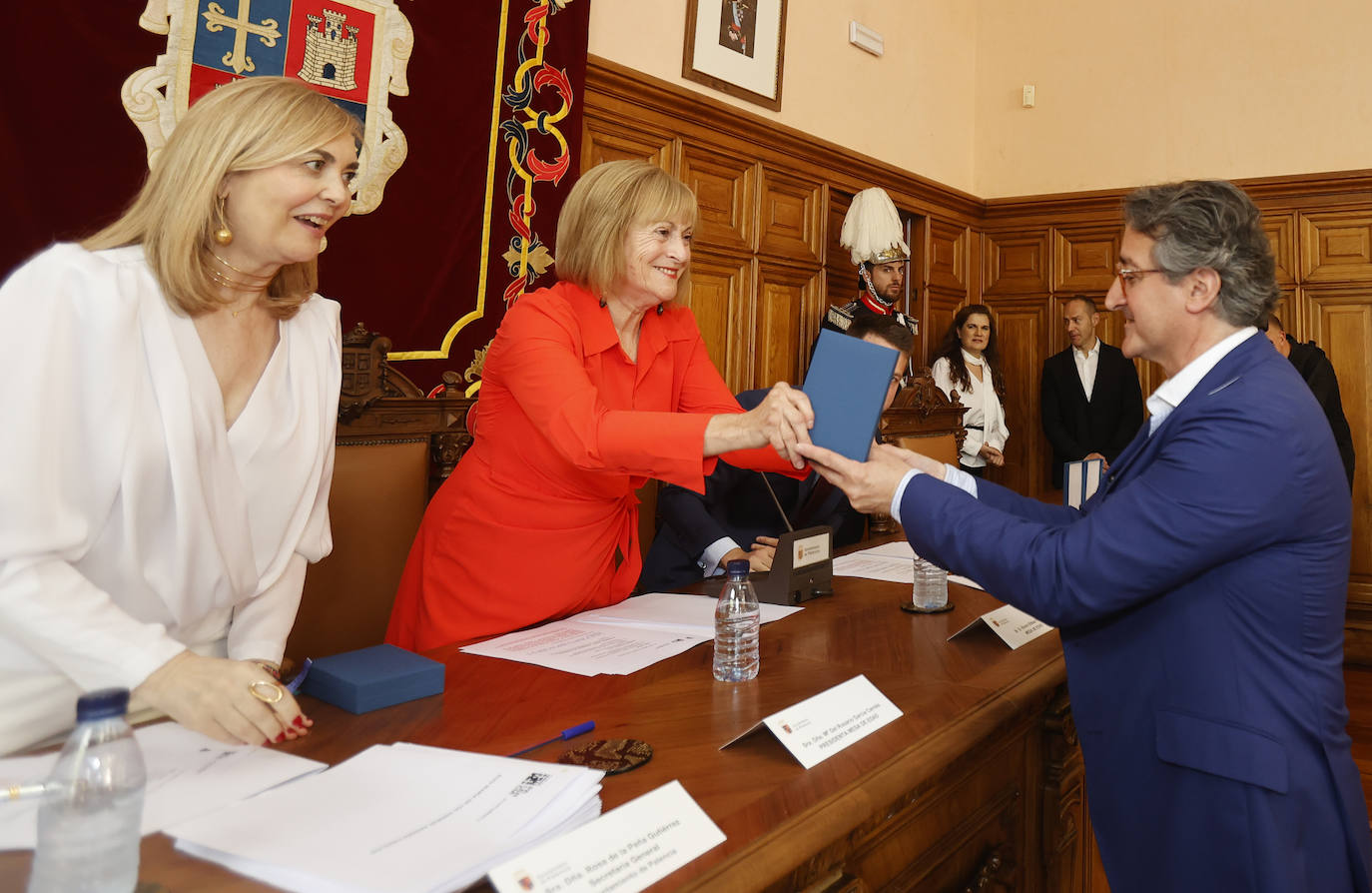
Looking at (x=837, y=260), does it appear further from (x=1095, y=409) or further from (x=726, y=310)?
(x=1095, y=409)

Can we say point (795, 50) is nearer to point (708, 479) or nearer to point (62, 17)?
point (708, 479)

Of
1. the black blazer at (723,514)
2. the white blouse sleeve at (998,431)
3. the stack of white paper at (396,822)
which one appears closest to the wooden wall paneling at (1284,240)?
the white blouse sleeve at (998,431)

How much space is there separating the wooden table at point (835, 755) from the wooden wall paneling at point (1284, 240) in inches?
190

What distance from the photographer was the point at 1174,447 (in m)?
1.34

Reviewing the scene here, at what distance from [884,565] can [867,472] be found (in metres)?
0.87

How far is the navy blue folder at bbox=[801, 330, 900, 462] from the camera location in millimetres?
1555

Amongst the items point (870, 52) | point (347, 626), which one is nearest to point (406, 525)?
point (347, 626)

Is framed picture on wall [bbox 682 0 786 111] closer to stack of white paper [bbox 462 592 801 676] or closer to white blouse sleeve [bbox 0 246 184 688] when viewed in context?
stack of white paper [bbox 462 592 801 676]

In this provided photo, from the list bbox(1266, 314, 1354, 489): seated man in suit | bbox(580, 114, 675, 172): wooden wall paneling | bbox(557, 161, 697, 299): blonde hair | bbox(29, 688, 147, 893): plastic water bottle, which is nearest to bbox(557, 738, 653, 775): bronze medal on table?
bbox(29, 688, 147, 893): plastic water bottle

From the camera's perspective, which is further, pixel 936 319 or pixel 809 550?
pixel 936 319

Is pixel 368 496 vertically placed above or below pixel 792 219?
below

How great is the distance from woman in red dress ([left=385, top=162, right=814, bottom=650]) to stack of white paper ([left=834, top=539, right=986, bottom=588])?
1.86 feet

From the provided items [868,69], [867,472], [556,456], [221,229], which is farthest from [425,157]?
[868,69]

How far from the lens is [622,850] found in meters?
0.83
